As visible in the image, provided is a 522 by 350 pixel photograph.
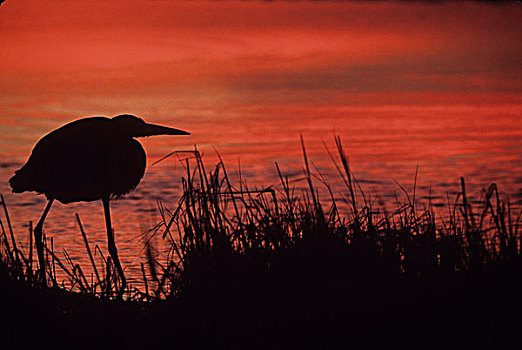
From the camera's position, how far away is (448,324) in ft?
10.5

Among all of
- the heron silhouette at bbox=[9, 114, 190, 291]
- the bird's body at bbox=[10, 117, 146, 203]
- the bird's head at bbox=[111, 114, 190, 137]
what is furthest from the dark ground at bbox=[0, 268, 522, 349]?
A: the bird's head at bbox=[111, 114, 190, 137]

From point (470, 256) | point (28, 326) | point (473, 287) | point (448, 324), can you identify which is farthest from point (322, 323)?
point (28, 326)

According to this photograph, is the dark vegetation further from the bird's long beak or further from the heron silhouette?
the bird's long beak

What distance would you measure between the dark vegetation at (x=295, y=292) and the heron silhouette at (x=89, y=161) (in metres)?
1.70

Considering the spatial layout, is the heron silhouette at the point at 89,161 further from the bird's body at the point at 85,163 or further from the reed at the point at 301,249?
the reed at the point at 301,249

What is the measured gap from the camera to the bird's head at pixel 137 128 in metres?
5.75

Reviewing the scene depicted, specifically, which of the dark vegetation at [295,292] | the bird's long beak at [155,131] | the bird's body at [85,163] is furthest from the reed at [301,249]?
the bird's long beak at [155,131]

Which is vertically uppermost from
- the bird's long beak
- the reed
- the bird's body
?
the bird's long beak

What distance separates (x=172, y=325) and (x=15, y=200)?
5370 millimetres

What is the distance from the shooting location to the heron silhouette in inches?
219

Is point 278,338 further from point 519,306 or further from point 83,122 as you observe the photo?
point 83,122

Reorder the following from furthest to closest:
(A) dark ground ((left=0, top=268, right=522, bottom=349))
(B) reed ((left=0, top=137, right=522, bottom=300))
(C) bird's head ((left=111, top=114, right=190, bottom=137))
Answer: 1. (C) bird's head ((left=111, top=114, right=190, bottom=137))
2. (B) reed ((left=0, top=137, right=522, bottom=300))
3. (A) dark ground ((left=0, top=268, right=522, bottom=349))

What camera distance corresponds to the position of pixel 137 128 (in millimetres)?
5809

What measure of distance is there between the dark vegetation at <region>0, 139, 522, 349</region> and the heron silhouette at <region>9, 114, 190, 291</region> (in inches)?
66.9
